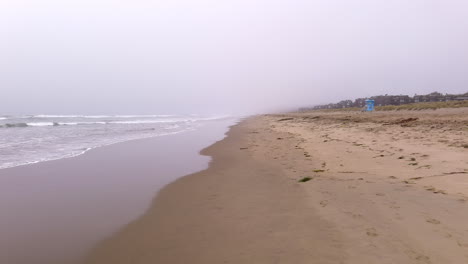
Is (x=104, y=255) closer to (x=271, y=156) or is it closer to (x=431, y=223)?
(x=431, y=223)

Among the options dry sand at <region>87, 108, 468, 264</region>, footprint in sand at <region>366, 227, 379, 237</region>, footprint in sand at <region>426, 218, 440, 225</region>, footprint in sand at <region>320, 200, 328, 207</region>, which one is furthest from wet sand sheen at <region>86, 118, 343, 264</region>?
footprint in sand at <region>426, 218, 440, 225</region>

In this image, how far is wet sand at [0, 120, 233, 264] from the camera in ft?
10.8

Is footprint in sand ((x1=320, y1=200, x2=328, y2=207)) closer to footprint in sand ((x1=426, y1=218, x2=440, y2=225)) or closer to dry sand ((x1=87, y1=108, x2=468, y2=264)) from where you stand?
dry sand ((x1=87, y1=108, x2=468, y2=264))

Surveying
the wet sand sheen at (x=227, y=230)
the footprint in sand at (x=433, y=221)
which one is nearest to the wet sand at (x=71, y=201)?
the wet sand sheen at (x=227, y=230)

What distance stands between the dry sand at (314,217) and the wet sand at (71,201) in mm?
378

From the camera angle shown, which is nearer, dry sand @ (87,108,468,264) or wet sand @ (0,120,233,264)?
dry sand @ (87,108,468,264)

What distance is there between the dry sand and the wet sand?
38 cm

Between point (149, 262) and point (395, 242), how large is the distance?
8.24 ft

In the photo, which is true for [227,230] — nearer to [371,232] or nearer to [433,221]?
[371,232]

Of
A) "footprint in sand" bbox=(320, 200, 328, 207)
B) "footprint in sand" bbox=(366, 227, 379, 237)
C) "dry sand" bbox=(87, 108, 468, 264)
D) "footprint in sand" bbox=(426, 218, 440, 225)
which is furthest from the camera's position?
"footprint in sand" bbox=(320, 200, 328, 207)

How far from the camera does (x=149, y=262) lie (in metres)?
2.87

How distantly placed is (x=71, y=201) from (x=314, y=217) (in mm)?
4063

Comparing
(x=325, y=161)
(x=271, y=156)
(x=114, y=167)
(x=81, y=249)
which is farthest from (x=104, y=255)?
(x=271, y=156)

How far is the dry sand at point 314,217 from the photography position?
112 inches
